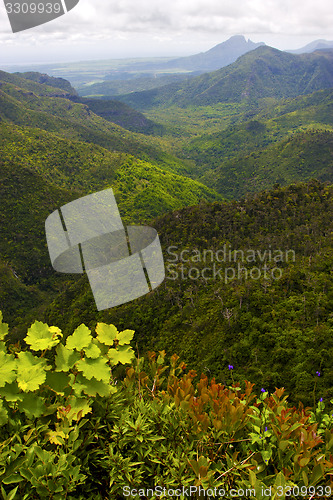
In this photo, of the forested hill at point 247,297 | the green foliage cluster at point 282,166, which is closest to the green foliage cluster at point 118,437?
the forested hill at point 247,297

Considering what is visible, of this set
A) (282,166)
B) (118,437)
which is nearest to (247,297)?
(118,437)

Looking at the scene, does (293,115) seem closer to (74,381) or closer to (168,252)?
(168,252)

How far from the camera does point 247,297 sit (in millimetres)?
17953

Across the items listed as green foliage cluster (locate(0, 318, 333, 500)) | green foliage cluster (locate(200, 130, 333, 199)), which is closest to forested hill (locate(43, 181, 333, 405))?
green foliage cluster (locate(0, 318, 333, 500))

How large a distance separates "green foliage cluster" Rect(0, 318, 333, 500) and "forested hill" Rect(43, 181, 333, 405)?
225cm

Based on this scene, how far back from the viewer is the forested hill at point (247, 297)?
44.1ft

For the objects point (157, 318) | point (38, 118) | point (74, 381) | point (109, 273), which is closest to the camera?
point (74, 381)

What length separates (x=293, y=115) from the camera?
171375 millimetres

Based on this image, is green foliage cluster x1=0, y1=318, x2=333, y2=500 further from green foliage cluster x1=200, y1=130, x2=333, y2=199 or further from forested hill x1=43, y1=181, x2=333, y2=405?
green foliage cluster x1=200, y1=130, x2=333, y2=199

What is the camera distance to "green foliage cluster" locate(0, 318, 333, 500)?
1.83m

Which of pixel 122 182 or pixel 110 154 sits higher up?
pixel 110 154

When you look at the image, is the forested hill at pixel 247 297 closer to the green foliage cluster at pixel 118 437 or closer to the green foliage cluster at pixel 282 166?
the green foliage cluster at pixel 118 437

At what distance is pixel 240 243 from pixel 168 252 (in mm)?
8279

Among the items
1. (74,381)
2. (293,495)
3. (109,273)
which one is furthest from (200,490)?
(109,273)
